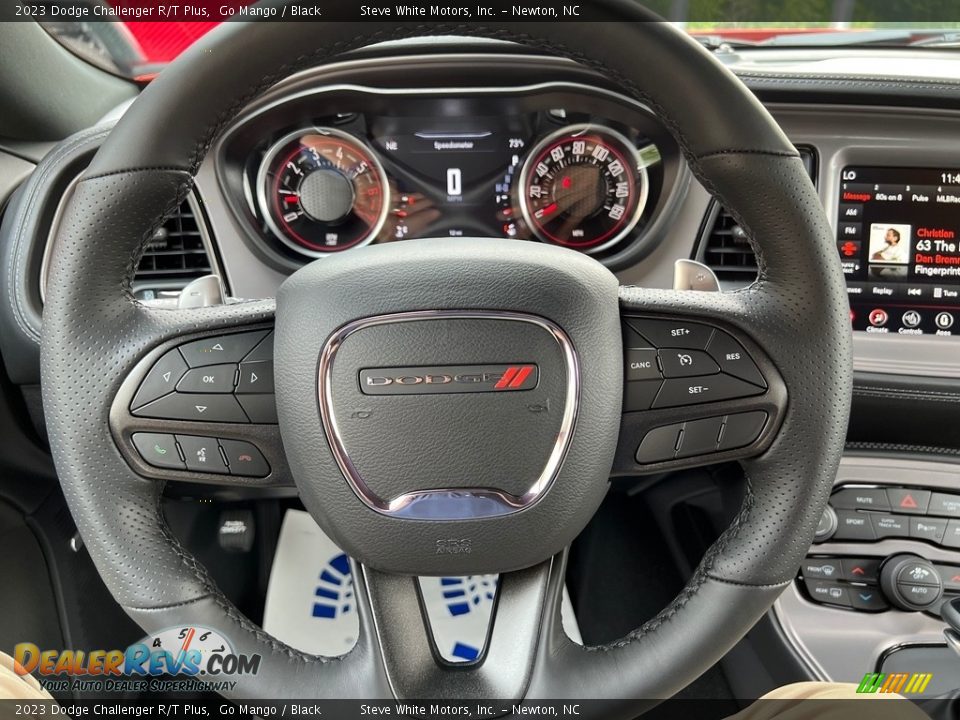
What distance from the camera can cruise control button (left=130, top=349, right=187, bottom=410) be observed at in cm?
83

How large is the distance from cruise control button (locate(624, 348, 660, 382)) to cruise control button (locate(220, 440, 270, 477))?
1.32 feet

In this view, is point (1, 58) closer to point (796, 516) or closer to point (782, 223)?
point (782, 223)

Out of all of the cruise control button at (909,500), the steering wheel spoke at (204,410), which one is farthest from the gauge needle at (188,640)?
the cruise control button at (909,500)

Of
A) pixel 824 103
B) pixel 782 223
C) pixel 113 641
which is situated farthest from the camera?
pixel 113 641

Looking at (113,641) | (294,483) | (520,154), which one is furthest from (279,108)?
(113,641)

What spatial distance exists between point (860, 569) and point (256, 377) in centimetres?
110

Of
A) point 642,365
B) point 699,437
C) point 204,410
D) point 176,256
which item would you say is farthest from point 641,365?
point 176,256

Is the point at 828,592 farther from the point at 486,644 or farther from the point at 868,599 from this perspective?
the point at 486,644

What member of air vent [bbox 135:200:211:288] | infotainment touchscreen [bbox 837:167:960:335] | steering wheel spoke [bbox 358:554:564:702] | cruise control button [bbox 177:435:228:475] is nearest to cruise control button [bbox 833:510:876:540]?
infotainment touchscreen [bbox 837:167:960:335]

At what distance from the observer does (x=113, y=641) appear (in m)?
1.65

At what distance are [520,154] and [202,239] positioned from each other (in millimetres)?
610

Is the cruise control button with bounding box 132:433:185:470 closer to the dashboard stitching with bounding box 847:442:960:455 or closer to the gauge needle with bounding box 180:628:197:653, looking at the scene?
the gauge needle with bounding box 180:628:197:653

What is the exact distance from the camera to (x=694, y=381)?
2.83 ft

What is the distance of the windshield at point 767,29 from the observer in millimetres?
1633
